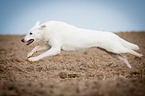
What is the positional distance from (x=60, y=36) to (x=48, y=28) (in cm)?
49

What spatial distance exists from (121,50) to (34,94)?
3.13 metres

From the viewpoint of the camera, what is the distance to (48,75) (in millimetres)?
3371

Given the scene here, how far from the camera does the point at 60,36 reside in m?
3.50

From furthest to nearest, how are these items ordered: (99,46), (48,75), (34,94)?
(99,46) < (48,75) < (34,94)

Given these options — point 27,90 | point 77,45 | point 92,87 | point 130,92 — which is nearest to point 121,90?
point 130,92

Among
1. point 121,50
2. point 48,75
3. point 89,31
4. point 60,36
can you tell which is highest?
point 89,31

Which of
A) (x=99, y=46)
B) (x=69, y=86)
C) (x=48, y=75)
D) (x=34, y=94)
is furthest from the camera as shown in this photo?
(x=99, y=46)

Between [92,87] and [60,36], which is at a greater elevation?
[60,36]

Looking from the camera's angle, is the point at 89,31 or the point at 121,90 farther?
the point at 89,31

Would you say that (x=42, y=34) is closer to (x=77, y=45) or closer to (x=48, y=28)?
(x=48, y=28)

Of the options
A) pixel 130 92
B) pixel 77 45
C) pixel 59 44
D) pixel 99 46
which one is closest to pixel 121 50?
pixel 99 46

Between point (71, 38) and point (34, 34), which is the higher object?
point (34, 34)

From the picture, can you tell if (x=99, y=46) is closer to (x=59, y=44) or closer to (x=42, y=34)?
(x=59, y=44)

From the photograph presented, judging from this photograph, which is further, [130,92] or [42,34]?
[42,34]
